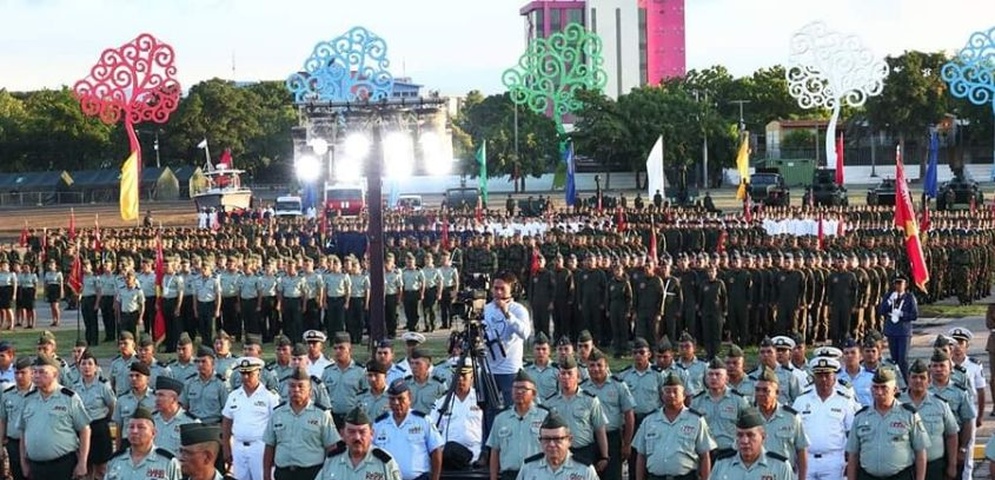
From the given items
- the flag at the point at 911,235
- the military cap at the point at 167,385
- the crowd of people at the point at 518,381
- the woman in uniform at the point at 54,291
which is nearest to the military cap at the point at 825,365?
the crowd of people at the point at 518,381

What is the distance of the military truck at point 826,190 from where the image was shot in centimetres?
4525

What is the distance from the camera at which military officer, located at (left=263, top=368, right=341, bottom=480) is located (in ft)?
31.6

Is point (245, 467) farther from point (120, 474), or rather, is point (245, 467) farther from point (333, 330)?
point (333, 330)

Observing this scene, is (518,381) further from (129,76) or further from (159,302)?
(129,76)

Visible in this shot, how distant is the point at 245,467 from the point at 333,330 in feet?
34.7

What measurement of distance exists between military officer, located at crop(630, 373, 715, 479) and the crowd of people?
1 cm

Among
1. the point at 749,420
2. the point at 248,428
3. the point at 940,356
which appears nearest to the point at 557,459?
the point at 749,420

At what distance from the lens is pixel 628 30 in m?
110

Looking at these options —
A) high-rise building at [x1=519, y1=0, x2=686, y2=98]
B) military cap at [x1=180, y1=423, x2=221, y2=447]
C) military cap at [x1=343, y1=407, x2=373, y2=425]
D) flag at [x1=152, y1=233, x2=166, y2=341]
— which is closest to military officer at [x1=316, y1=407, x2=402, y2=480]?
military cap at [x1=343, y1=407, x2=373, y2=425]

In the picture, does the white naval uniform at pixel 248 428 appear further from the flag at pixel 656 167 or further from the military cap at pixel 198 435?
the flag at pixel 656 167

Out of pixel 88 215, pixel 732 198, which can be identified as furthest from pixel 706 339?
pixel 88 215

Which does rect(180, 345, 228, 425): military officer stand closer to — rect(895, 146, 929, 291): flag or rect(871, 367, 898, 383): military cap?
rect(871, 367, 898, 383): military cap

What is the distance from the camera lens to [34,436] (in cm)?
1041

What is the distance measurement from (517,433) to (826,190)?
38.7m
